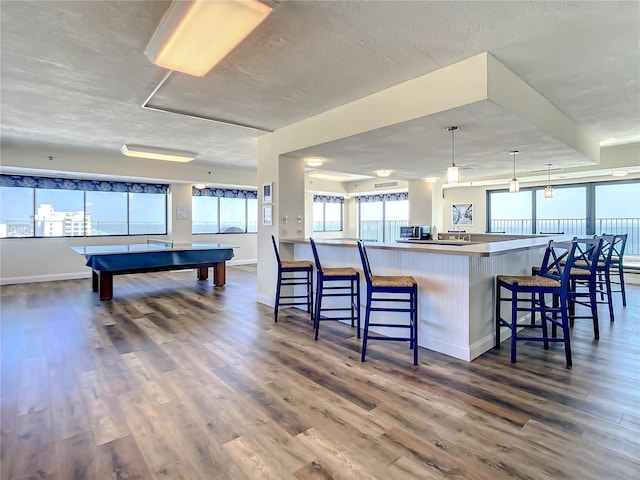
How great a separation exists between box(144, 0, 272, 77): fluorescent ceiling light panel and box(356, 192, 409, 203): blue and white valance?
8.69 meters

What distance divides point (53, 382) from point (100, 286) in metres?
3.11

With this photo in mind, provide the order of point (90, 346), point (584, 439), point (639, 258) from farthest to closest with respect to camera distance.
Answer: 1. point (639, 258)
2. point (90, 346)
3. point (584, 439)

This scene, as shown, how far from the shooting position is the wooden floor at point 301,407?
1.72 metres

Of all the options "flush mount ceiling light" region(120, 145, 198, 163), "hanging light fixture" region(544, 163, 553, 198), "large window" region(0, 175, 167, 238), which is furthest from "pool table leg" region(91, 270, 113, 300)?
"hanging light fixture" region(544, 163, 553, 198)

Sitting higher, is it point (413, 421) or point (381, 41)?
point (381, 41)

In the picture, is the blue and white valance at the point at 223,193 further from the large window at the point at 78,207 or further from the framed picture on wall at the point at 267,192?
the framed picture on wall at the point at 267,192

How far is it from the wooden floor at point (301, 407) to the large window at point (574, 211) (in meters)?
4.40

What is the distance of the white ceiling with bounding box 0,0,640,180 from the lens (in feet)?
6.89

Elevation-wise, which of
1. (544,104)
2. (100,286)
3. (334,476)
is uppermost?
(544,104)

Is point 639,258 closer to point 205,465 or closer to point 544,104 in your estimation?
point 544,104

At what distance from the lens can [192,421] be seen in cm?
208

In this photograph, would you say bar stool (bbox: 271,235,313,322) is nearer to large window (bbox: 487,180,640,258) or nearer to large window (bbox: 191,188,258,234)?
large window (bbox: 191,188,258,234)

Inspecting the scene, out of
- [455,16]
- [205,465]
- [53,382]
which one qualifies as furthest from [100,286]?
[455,16]

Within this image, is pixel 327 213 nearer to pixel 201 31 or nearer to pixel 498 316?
pixel 498 316
